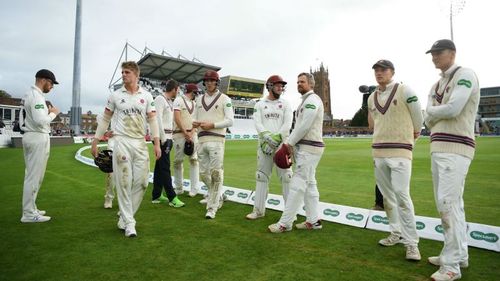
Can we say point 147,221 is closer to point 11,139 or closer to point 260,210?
point 260,210

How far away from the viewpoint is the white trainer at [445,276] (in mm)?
3207

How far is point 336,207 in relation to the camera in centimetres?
556

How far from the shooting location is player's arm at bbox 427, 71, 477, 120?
326cm

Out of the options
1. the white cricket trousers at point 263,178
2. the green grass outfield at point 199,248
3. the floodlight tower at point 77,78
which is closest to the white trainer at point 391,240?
the green grass outfield at point 199,248

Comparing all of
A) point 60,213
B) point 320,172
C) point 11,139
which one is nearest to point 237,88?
point 11,139

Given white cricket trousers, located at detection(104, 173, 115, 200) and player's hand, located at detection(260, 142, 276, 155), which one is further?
white cricket trousers, located at detection(104, 173, 115, 200)

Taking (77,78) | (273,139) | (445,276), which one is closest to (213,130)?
(273,139)

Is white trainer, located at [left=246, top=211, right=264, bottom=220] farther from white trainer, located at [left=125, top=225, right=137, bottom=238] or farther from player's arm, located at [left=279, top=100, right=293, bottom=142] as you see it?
white trainer, located at [left=125, top=225, right=137, bottom=238]

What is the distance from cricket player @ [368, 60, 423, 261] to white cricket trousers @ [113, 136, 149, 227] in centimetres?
320

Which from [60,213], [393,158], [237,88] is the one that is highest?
[237,88]

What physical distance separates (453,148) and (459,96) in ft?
1.71

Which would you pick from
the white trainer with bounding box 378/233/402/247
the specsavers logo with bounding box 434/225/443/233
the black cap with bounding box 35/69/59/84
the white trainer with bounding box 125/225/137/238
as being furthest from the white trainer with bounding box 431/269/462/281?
the black cap with bounding box 35/69/59/84

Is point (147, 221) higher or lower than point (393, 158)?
lower

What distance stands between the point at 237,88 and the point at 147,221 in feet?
253
